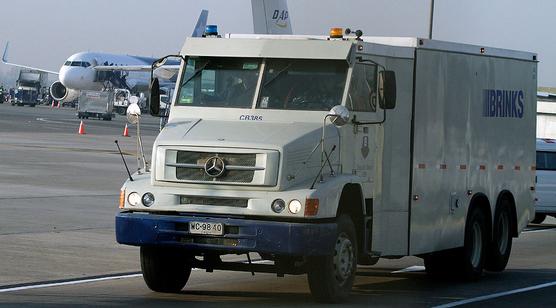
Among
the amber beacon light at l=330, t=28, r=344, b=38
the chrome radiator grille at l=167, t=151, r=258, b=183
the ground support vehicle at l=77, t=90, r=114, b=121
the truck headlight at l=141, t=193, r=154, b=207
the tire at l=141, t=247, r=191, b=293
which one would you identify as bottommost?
the tire at l=141, t=247, r=191, b=293

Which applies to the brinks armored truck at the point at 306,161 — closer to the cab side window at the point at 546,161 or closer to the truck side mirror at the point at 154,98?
the truck side mirror at the point at 154,98

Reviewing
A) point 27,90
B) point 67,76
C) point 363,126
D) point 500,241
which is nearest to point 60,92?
point 67,76

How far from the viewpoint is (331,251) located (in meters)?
13.1

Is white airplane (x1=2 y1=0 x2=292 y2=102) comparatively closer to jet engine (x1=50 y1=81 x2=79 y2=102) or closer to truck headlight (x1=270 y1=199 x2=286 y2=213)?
jet engine (x1=50 y1=81 x2=79 y2=102)

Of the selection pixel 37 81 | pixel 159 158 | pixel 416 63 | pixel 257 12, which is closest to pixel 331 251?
pixel 159 158

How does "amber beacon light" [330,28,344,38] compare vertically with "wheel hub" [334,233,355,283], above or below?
above

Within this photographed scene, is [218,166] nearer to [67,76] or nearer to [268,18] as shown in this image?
[268,18]

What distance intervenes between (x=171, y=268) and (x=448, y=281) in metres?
4.27

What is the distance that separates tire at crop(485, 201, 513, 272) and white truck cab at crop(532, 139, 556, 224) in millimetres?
9143

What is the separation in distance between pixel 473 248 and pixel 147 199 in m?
5.34

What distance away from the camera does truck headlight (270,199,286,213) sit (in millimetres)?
12976

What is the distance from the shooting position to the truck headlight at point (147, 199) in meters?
13.4

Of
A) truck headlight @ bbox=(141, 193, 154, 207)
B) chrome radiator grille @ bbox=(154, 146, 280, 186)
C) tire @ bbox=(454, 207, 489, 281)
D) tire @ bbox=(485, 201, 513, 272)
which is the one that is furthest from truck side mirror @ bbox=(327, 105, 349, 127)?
tire @ bbox=(485, 201, 513, 272)

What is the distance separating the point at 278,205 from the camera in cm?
1300
